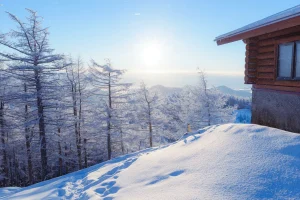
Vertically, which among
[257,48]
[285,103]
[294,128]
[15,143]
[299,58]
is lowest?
[15,143]

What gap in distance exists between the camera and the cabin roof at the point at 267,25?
498 cm

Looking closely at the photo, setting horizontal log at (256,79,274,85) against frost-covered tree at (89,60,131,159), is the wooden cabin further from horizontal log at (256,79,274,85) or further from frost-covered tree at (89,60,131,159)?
frost-covered tree at (89,60,131,159)

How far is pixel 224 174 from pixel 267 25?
4429 mm

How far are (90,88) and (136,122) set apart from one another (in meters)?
6.04

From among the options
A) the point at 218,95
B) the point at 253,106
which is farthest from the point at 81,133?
the point at 253,106

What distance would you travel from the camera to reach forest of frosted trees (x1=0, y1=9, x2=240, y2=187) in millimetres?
13891

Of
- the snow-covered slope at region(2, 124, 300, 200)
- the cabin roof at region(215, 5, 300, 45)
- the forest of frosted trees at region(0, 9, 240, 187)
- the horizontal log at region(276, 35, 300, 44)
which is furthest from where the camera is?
the forest of frosted trees at region(0, 9, 240, 187)

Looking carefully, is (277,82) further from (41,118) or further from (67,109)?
(67,109)

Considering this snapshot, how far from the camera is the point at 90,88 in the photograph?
Result: 2009 cm

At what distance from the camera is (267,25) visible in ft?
19.1

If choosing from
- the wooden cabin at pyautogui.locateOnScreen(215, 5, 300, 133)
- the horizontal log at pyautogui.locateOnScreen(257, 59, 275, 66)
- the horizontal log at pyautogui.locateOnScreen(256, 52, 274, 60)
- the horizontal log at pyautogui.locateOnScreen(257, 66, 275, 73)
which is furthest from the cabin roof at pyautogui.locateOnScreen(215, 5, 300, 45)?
the horizontal log at pyautogui.locateOnScreen(257, 66, 275, 73)

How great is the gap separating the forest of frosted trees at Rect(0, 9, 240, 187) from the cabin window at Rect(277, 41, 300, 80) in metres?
12.0

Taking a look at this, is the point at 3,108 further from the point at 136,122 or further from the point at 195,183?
the point at 195,183

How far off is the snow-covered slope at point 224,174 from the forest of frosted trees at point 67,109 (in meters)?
9.79
